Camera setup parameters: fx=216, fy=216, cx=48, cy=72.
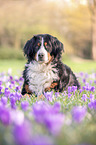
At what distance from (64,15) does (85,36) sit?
5332 mm

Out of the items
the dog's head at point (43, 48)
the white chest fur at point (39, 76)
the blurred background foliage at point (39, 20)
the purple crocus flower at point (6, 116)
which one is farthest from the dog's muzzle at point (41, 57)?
the blurred background foliage at point (39, 20)

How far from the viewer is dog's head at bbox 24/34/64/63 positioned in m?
4.44

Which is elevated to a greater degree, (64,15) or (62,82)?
(64,15)

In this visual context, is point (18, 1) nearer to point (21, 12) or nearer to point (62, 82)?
point (21, 12)

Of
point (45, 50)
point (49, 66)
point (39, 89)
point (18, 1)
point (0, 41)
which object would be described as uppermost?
point (18, 1)

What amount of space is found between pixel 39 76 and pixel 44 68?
0.21 meters

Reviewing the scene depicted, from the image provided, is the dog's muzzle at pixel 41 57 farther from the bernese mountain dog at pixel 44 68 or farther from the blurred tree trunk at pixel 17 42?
Answer: the blurred tree trunk at pixel 17 42

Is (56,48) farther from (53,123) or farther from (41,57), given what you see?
(53,123)

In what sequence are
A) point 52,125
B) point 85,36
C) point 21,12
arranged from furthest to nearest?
point 85,36 → point 21,12 → point 52,125

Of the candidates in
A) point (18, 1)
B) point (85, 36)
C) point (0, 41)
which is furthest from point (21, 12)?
point (85, 36)

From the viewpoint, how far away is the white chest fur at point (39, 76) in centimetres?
471

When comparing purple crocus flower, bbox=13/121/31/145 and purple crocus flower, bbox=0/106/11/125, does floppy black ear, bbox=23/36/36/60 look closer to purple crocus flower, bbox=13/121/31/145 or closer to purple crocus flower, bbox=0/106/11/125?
purple crocus flower, bbox=0/106/11/125

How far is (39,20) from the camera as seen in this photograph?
105 feet

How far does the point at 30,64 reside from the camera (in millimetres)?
4895
